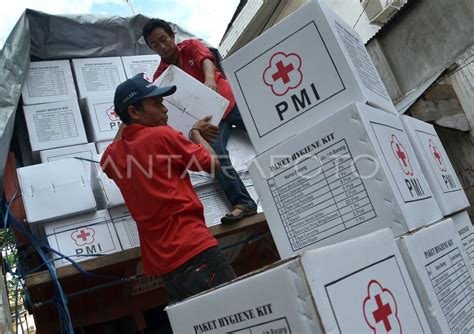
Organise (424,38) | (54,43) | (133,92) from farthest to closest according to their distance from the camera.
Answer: (424,38), (54,43), (133,92)

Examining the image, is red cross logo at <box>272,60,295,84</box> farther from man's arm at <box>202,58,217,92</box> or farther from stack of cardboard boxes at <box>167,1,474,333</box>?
man's arm at <box>202,58,217,92</box>

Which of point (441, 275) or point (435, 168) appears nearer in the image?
point (441, 275)

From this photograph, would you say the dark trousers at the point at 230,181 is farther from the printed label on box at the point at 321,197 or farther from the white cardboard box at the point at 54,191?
the printed label on box at the point at 321,197

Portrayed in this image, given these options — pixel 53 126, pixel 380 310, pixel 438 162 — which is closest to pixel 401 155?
pixel 438 162

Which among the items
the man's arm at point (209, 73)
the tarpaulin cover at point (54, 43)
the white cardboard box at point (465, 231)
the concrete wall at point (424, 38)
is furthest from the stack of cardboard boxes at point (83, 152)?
the concrete wall at point (424, 38)

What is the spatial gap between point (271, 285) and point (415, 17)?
671cm

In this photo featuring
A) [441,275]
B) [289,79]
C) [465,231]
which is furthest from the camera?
[465,231]

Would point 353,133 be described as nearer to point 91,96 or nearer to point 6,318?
point 6,318

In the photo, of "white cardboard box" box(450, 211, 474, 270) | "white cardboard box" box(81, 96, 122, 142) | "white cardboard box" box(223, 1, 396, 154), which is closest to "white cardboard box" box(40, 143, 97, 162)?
"white cardboard box" box(81, 96, 122, 142)

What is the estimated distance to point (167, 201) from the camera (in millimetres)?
2146

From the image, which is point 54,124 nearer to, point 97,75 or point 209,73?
point 97,75

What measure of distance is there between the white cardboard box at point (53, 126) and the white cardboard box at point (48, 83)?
6cm

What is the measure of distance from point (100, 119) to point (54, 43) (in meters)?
0.70

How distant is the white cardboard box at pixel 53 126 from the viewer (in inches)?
121
